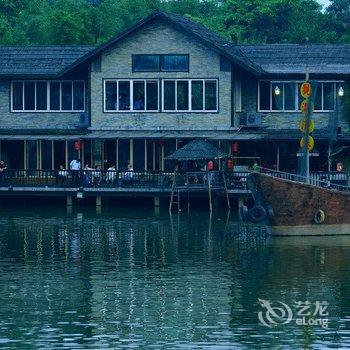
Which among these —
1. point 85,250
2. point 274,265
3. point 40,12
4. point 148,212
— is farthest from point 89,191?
point 40,12

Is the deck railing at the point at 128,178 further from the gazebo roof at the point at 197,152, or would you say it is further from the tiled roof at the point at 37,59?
the tiled roof at the point at 37,59

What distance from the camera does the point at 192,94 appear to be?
8025 centimetres

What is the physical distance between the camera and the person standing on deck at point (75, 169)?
77562mm

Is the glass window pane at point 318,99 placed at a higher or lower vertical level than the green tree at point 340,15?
lower

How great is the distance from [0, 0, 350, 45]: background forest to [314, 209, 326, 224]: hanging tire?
4284 centimetres

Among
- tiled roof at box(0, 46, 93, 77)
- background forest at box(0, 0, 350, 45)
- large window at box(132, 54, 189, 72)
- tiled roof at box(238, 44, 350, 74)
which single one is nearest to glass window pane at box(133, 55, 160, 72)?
large window at box(132, 54, 189, 72)

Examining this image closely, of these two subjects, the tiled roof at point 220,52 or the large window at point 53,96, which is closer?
the tiled roof at point 220,52

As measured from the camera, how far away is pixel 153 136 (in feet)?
260

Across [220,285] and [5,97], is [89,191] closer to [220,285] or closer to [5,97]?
[5,97]

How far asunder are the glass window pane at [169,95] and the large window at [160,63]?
71 cm

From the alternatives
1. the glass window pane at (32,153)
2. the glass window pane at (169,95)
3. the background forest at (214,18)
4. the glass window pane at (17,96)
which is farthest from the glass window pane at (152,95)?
the background forest at (214,18)

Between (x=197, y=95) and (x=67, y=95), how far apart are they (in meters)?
7.33

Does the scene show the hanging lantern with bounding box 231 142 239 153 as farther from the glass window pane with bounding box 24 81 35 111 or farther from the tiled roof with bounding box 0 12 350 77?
the glass window pane with bounding box 24 81 35 111

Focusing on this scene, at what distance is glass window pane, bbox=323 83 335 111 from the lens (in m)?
80.5
